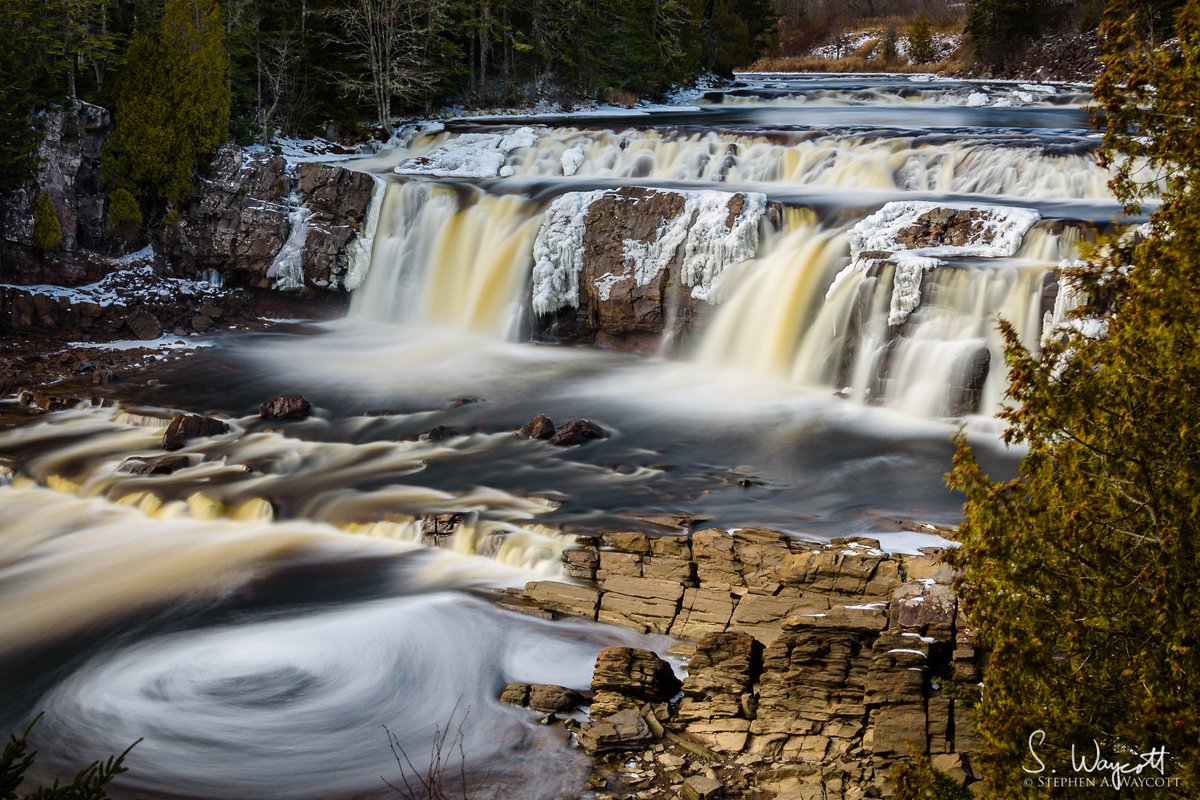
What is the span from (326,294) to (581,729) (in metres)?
16.3

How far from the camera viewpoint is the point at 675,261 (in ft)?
66.2

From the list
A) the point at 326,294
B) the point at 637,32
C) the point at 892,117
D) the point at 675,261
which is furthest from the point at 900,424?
the point at 637,32

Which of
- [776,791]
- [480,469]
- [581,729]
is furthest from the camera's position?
[480,469]

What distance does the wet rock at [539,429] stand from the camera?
15.5 meters

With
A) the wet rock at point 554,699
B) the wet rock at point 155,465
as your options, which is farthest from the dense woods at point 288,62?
the wet rock at point 554,699

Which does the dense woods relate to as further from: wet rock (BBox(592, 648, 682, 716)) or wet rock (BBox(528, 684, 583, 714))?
wet rock (BBox(592, 648, 682, 716))

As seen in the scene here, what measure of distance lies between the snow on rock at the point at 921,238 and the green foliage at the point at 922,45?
1664 inches

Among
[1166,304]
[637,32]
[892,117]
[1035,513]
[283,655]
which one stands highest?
[637,32]

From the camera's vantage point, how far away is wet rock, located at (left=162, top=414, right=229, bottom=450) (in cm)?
1514

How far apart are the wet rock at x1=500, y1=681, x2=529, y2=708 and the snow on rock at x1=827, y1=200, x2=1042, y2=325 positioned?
31.8 feet

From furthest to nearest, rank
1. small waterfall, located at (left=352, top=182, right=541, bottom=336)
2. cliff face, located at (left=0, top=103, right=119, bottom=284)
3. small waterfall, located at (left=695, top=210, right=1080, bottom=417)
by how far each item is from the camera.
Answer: small waterfall, located at (left=352, top=182, right=541, bottom=336) < cliff face, located at (left=0, top=103, right=119, bottom=284) < small waterfall, located at (left=695, top=210, right=1080, bottom=417)

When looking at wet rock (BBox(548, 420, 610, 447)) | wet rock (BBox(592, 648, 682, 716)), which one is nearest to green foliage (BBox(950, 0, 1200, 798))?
wet rock (BBox(592, 648, 682, 716))

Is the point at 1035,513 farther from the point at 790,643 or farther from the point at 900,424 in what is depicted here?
the point at 900,424

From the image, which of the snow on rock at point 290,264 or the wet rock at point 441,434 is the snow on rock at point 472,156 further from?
the wet rock at point 441,434
